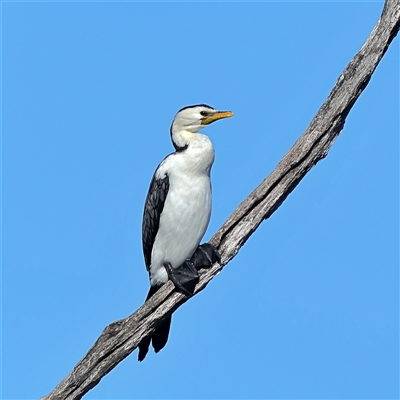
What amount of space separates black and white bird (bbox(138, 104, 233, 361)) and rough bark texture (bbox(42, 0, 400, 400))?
297 millimetres

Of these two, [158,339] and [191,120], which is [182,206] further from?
[158,339]

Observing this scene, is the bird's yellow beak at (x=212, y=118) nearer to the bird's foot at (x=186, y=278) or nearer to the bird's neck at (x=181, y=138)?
the bird's neck at (x=181, y=138)

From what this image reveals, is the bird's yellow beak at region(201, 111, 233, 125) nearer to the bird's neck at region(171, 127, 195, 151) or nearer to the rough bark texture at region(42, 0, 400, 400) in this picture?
the bird's neck at region(171, 127, 195, 151)

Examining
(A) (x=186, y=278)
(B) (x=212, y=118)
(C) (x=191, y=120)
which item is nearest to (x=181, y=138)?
(C) (x=191, y=120)

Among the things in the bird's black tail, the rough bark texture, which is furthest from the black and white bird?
the rough bark texture

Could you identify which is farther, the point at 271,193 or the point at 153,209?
the point at 153,209

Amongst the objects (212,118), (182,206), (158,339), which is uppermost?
(212,118)

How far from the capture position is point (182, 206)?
27.6ft

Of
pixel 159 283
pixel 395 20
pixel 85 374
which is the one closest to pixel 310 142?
pixel 395 20

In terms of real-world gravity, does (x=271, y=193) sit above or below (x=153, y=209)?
below

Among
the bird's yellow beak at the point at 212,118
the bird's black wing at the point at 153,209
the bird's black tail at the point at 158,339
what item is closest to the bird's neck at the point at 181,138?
the bird's yellow beak at the point at 212,118

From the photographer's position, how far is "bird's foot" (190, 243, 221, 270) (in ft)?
26.9

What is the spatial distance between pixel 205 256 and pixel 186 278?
0.28 meters

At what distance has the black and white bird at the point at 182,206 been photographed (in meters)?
8.34
